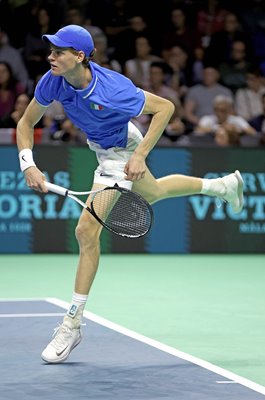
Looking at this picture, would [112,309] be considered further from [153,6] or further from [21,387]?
[153,6]

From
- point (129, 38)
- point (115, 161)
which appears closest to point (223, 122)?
point (129, 38)

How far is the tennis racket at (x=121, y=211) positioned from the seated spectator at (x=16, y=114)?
6.72 m

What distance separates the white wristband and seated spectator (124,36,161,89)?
832 centimetres

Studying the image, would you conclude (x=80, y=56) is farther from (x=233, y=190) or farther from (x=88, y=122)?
(x=233, y=190)

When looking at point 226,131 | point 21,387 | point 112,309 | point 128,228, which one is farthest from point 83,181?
point 21,387

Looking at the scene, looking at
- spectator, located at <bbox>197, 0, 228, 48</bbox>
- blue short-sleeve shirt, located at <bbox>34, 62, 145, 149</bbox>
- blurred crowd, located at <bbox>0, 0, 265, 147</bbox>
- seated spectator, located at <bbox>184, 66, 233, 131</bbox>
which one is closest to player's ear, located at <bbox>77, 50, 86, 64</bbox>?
blue short-sleeve shirt, located at <bbox>34, 62, 145, 149</bbox>

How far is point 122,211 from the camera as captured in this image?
7.16m

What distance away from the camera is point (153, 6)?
1708 cm

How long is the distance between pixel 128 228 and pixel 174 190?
1056mm

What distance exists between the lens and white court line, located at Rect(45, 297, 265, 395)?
645cm

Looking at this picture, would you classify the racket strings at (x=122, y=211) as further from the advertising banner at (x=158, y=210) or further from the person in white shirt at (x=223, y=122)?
the person in white shirt at (x=223, y=122)

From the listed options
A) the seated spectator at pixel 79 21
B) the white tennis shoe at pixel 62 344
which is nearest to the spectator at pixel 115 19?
the seated spectator at pixel 79 21

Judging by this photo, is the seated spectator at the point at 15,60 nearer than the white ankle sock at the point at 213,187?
No

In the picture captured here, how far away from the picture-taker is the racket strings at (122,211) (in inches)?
277
